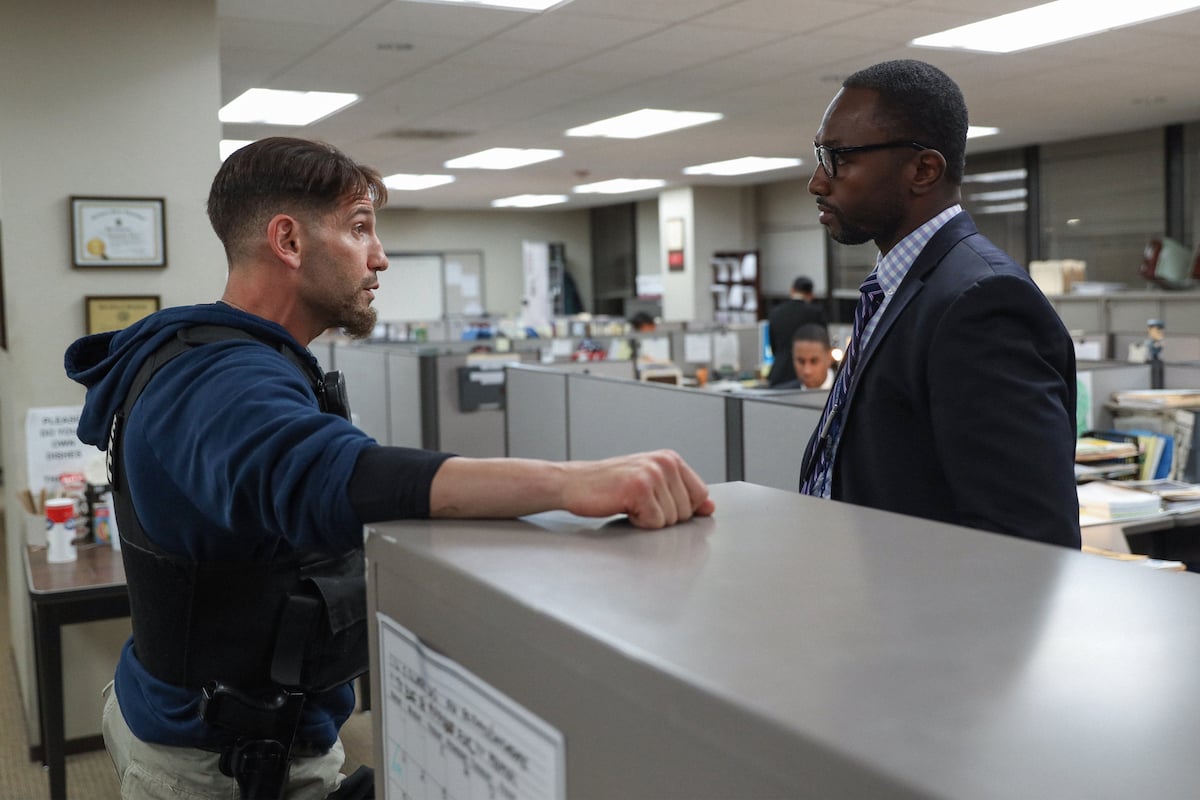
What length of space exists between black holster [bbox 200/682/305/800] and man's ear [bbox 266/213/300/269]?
475 millimetres

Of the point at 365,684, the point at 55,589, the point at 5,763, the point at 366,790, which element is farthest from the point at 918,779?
the point at 5,763

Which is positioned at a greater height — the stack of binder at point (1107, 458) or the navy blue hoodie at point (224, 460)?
the navy blue hoodie at point (224, 460)

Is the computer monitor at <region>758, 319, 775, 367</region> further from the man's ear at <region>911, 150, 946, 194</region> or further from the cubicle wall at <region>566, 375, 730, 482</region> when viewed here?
the man's ear at <region>911, 150, 946, 194</region>

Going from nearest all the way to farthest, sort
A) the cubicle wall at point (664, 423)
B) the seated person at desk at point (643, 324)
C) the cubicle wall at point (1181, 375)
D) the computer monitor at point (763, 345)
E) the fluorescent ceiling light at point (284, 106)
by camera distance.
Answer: the cubicle wall at point (664, 423) → the cubicle wall at point (1181, 375) → the fluorescent ceiling light at point (284, 106) → the seated person at desk at point (643, 324) → the computer monitor at point (763, 345)

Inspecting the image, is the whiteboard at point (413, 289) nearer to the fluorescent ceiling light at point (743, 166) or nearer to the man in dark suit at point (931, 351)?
the fluorescent ceiling light at point (743, 166)

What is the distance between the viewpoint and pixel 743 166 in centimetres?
1049

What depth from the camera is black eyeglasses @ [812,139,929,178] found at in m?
1.31

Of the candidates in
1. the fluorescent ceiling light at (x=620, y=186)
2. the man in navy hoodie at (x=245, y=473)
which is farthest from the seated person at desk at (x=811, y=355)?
the fluorescent ceiling light at (x=620, y=186)

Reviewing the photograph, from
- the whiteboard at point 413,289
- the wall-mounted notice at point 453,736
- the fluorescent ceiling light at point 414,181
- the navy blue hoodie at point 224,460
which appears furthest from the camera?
the whiteboard at point 413,289

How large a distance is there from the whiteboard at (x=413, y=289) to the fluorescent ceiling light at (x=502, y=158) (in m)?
4.96

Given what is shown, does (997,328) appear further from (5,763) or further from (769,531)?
(5,763)

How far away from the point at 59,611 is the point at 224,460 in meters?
2.14

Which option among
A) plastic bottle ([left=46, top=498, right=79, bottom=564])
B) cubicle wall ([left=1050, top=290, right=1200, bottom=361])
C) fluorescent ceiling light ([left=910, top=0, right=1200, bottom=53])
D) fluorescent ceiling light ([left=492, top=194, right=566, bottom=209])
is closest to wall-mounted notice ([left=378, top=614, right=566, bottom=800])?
plastic bottle ([left=46, top=498, right=79, bottom=564])

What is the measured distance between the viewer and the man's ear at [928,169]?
1.31 m
